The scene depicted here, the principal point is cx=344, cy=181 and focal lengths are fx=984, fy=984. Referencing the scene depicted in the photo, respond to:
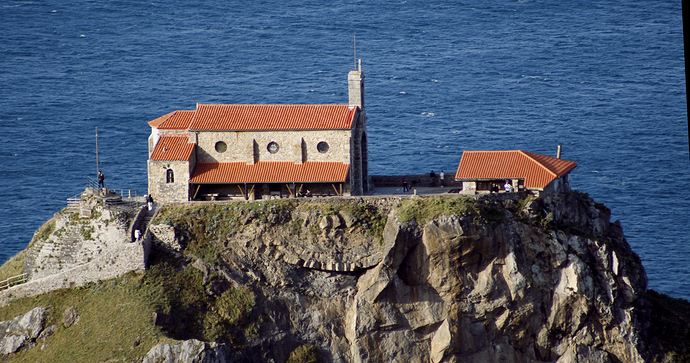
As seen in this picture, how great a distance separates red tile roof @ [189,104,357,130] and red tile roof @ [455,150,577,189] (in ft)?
39.4

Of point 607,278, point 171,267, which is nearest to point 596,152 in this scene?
point 607,278

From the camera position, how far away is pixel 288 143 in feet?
310

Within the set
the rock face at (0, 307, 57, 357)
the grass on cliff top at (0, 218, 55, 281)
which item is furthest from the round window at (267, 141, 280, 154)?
the rock face at (0, 307, 57, 357)

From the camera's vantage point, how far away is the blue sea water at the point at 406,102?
5531 inches

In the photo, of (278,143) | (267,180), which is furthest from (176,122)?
(267,180)

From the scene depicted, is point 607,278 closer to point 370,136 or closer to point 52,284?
point 52,284

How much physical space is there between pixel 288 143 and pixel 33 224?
5319 centimetres

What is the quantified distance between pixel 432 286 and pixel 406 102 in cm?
8610

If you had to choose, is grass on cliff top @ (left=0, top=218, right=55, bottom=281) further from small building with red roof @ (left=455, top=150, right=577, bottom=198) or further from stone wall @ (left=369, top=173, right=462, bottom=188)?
small building with red roof @ (left=455, top=150, right=577, bottom=198)

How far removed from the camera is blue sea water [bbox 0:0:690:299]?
140m

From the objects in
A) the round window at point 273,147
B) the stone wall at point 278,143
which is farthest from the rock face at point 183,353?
the round window at point 273,147

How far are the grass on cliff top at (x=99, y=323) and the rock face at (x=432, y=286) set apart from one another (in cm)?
687

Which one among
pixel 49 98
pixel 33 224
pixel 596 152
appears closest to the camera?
pixel 33 224

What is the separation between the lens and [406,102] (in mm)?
171250
